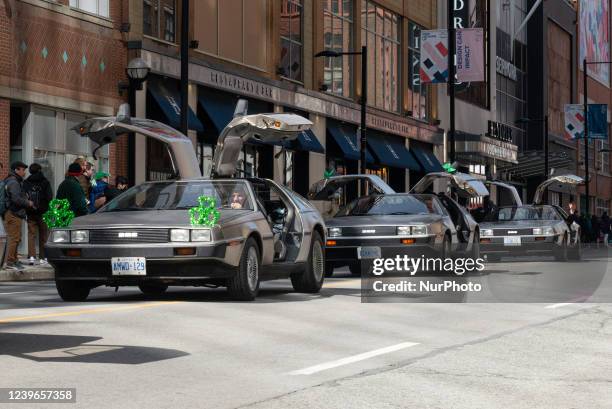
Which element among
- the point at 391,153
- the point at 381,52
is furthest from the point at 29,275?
the point at 381,52

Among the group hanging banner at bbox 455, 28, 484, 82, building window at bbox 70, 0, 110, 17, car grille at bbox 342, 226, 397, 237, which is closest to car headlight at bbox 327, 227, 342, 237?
car grille at bbox 342, 226, 397, 237

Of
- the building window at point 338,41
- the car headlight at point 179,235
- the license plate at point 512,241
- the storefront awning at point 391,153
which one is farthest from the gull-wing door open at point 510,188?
the car headlight at point 179,235

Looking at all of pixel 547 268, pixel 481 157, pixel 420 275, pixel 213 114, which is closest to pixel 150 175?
pixel 213 114

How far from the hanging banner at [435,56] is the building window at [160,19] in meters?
13.8

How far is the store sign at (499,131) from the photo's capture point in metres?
66.4

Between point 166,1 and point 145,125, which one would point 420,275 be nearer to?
point 145,125

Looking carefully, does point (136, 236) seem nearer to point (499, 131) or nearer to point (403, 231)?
point (403, 231)

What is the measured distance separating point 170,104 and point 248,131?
1411cm

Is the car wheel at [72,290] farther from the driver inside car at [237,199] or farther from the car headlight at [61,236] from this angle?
the driver inside car at [237,199]

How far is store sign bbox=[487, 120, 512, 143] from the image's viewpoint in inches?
2616

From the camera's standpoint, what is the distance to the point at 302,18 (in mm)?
43125

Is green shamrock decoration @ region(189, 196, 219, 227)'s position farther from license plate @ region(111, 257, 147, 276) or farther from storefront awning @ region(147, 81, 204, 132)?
storefront awning @ region(147, 81, 204, 132)

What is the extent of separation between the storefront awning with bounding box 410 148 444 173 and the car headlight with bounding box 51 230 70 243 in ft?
134

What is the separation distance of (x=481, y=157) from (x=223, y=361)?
53.0 meters
